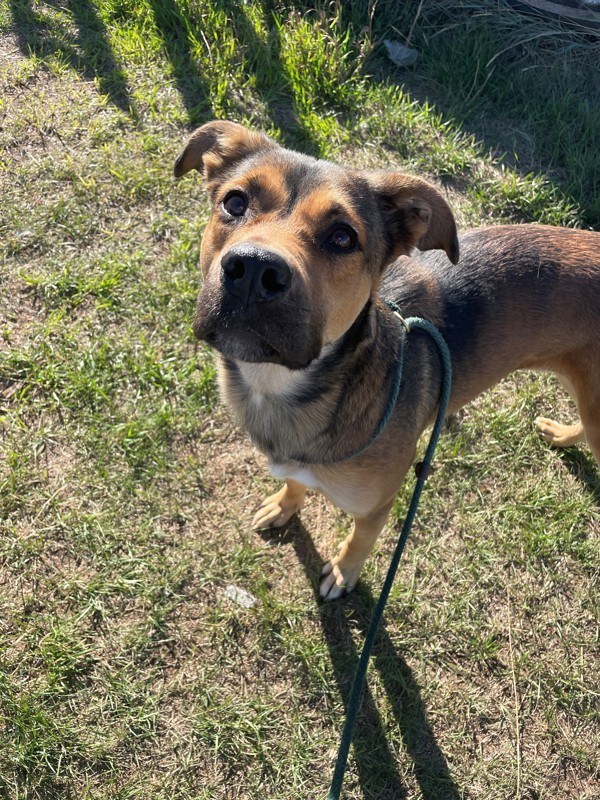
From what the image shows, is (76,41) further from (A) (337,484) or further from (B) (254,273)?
(A) (337,484)

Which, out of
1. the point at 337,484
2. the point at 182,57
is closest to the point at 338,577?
the point at 337,484

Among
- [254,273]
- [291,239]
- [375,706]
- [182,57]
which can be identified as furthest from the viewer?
[182,57]

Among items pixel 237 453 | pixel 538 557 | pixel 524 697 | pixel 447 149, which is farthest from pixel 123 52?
pixel 524 697

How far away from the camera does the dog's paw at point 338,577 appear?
3.81 meters

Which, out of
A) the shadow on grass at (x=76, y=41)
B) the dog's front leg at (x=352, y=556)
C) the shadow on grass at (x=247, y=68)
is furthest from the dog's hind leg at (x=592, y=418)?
the shadow on grass at (x=76, y=41)

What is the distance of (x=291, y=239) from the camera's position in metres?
2.50

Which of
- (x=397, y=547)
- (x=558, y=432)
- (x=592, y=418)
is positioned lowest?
(x=558, y=432)

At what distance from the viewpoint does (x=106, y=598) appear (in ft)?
12.6

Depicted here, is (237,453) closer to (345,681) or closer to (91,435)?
(91,435)

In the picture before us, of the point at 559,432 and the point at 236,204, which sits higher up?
the point at 236,204

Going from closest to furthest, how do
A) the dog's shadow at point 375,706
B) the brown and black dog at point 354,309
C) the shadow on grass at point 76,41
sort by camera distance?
the brown and black dog at point 354,309 < the dog's shadow at point 375,706 < the shadow on grass at point 76,41

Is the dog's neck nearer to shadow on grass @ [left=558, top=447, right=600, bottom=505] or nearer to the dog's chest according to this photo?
the dog's chest

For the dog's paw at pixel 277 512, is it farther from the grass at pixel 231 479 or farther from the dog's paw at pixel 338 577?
the dog's paw at pixel 338 577

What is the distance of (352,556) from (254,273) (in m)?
2.14
